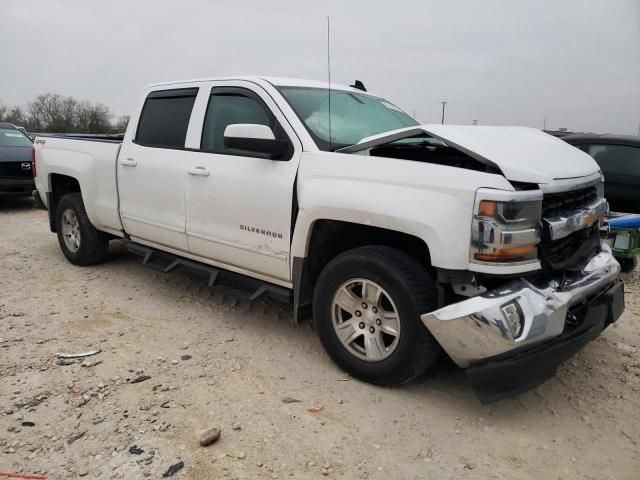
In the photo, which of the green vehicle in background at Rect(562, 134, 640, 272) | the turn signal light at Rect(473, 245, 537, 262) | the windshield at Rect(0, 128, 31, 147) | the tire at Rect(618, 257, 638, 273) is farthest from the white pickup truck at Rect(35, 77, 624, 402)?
the windshield at Rect(0, 128, 31, 147)

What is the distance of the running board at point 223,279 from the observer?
360 cm

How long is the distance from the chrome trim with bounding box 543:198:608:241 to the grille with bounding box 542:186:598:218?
3cm

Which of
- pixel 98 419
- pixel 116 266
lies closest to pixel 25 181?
pixel 116 266

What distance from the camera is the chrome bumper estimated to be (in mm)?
2485

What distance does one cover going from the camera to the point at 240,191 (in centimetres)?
356

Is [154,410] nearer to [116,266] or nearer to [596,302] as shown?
[596,302]

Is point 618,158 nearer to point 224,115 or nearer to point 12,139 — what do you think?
point 224,115

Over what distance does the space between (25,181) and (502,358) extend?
9.79 m

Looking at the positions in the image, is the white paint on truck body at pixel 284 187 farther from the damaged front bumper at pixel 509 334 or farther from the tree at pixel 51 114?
the tree at pixel 51 114

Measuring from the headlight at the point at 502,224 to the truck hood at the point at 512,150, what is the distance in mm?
134

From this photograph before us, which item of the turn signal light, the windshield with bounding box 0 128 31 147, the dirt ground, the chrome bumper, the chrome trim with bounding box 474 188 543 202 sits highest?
the windshield with bounding box 0 128 31 147

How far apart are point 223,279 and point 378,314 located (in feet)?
5.05

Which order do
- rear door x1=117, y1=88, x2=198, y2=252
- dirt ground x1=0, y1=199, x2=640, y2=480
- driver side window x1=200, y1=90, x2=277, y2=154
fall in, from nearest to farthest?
dirt ground x1=0, y1=199, x2=640, y2=480
driver side window x1=200, y1=90, x2=277, y2=154
rear door x1=117, y1=88, x2=198, y2=252

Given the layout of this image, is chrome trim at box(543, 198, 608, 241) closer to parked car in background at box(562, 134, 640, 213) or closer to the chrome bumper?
the chrome bumper
